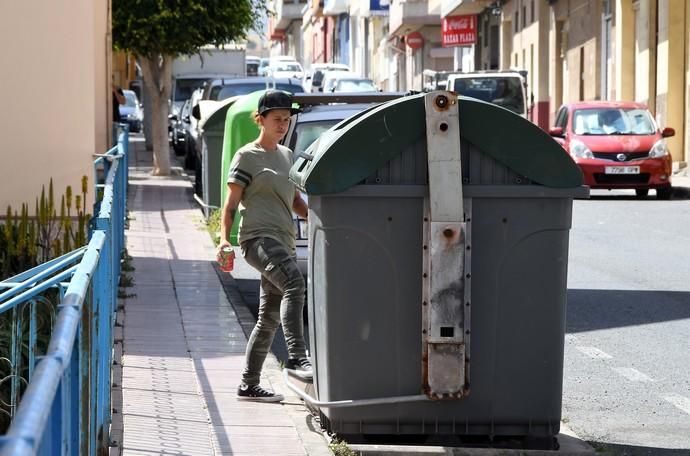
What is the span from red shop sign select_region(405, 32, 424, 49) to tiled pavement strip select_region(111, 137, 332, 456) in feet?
167

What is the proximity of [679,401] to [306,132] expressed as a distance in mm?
4079

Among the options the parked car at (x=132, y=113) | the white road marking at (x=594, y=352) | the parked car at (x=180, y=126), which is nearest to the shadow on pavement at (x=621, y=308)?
the white road marking at (x=594, y=352)

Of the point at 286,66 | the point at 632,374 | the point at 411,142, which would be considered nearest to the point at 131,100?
the point at 286,66

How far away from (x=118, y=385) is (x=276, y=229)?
1130 millimetres

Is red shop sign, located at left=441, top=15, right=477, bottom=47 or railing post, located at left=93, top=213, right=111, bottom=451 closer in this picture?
railing post, located at left=93, top=213, right=111, bottom=451

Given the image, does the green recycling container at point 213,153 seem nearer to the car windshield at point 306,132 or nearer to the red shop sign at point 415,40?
the car windshield at point 306,132

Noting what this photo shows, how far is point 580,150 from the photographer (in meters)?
23.2

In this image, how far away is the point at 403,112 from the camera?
5.79m

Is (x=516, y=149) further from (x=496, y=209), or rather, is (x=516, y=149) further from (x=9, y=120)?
(x=9, y=120)

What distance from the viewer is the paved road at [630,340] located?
6832 mm

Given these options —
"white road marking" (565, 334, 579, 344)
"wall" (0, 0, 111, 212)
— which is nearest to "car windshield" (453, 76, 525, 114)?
"wall" (0, 0, 111, 212)

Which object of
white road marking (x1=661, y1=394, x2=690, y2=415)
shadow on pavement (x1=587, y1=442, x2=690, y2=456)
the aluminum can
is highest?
the aluminum can

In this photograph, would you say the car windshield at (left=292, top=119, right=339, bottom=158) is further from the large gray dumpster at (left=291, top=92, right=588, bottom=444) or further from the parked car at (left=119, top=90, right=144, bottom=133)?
the parked car at (left=119, top=90, right=144, bottom=133)

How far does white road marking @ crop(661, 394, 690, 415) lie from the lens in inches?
284
